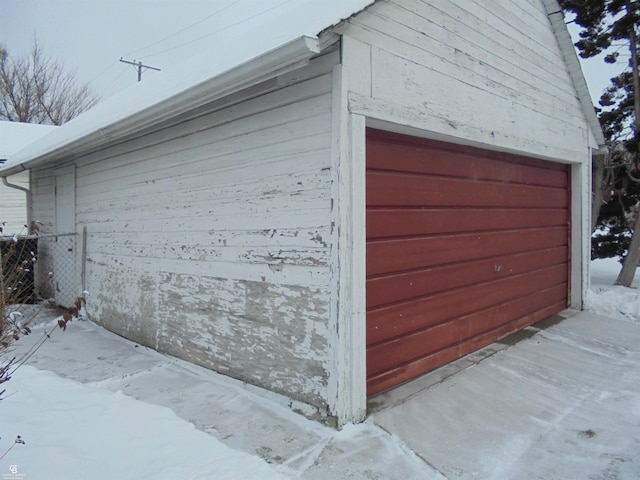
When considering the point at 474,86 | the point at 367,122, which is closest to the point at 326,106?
the point at 367,122

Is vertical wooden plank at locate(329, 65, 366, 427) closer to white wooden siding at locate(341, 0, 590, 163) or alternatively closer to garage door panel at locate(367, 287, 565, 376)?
white wooden siding at locate(341, 0, 590, 163)

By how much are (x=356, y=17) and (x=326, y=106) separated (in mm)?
613

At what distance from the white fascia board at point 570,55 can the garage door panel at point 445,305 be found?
97.1 inches

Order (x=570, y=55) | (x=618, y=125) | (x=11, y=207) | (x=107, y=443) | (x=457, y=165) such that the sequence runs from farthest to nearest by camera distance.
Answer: (x=11, y=207), (x=618, y=125), (x=570, y=55), (x=457, y=165), (x=107, y=443)

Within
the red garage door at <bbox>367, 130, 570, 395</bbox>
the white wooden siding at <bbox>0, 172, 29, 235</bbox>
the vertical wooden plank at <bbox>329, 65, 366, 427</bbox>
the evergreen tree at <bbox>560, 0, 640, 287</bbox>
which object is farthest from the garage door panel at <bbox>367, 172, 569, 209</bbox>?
the white wooden siding at <bbox>0, 172, 29, 235</bbox>

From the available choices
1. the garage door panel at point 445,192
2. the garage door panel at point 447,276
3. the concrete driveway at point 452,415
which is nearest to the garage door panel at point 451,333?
the concrete driveway at point 452,415

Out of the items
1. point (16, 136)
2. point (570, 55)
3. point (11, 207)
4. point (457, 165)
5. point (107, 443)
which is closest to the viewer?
point (107, 443)

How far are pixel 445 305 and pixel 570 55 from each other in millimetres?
4212

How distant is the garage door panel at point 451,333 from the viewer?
3.37 m

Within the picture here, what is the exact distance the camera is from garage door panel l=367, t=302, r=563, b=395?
3.33 m

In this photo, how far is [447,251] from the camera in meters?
4.03

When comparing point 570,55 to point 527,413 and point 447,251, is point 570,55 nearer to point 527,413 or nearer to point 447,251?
point 447,251

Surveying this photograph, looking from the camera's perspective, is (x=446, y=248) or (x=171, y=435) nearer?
(x=171, y=435)

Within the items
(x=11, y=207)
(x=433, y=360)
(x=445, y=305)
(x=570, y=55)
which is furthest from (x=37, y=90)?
(x=433, y=360)
